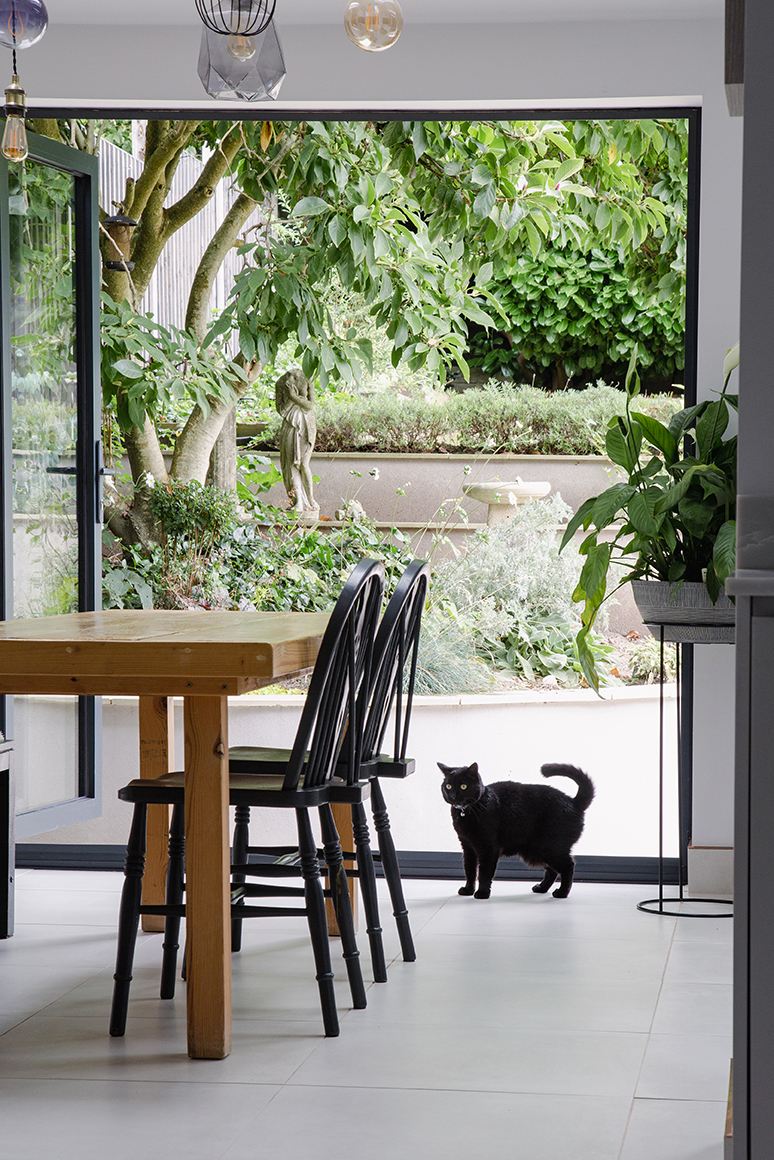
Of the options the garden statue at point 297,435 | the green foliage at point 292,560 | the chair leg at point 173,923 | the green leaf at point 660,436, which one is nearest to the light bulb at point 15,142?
the chair leg at point 173,923

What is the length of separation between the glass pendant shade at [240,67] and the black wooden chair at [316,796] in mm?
1067

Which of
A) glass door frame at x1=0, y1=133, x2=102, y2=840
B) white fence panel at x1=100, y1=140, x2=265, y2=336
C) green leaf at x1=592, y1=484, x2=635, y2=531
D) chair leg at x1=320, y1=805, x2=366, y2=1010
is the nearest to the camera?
chair leg at x1=320, y1=805, x2=366, y2=1010

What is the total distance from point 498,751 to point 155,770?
283 centimetres

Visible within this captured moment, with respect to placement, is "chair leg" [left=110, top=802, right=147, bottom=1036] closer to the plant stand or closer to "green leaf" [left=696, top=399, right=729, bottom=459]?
the plant stand

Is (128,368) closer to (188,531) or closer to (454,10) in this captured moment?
(188,531)

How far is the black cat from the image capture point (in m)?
3.56

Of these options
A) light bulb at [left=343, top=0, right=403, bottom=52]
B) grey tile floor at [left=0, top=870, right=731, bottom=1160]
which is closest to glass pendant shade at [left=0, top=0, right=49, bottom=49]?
light bulb at [left=343, top=0, right=403, bottom=52]

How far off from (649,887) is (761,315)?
294 cm

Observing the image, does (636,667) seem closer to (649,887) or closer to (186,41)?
(649,887)

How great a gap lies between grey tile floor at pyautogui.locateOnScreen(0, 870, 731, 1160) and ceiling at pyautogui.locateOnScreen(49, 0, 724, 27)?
2531 millimetres

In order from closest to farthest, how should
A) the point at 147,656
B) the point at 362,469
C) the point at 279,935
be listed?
the point at 147,656 < the point at 279,935 < the point at 362,469

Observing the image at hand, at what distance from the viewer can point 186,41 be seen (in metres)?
3.85

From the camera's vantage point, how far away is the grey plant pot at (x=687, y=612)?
3293 millimetres

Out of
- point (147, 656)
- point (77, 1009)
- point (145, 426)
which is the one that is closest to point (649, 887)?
point (77, 1009)
